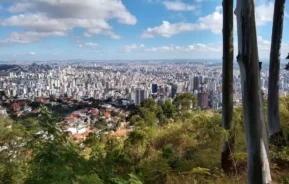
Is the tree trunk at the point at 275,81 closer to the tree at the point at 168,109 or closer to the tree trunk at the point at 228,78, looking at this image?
the tree trunk at the point at 228,78

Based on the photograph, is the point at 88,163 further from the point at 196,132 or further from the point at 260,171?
the point at 196,132

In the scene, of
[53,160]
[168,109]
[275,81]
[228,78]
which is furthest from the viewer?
[168,109]

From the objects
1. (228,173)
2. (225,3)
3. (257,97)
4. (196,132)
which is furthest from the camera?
(196,132)

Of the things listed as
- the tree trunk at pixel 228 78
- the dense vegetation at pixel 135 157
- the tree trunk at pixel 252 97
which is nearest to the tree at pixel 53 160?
the dense vegetation at pixel 135 157

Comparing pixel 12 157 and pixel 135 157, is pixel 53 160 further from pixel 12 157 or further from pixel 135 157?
pixel 12 157

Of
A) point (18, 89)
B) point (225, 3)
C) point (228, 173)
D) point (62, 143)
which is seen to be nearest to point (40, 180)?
point (62, 143)

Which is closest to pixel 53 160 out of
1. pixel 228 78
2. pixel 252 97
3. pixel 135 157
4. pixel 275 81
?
pixel 252 97

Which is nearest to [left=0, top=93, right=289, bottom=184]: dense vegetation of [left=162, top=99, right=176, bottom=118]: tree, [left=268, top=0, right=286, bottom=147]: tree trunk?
[left=268, top=0, right=286, bottom=147]: tree trunk
